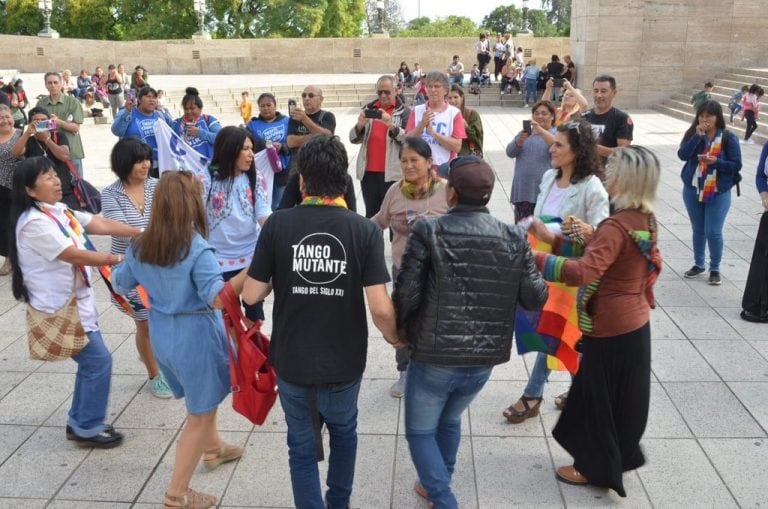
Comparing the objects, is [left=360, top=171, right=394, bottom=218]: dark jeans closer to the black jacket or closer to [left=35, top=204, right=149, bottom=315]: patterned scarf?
[left=35, top=204, right=149, bottom=315]: patterned scarf

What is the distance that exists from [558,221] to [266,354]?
1750mm

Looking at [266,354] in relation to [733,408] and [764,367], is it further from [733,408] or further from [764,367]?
[764,367]

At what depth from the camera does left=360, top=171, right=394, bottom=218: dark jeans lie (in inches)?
276

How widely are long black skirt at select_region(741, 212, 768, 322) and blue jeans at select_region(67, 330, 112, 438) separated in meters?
4.94

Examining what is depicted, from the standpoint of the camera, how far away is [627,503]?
145 inches

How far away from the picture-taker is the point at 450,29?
76062mm

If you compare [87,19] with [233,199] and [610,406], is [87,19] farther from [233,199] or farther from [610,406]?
[610,406]

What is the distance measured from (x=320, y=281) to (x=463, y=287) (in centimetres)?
58

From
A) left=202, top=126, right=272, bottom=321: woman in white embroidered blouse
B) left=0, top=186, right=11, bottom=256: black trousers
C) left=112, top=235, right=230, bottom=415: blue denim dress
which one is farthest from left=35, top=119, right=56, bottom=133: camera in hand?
left=112, top=235, right=230, bottom=415: blue denim dress

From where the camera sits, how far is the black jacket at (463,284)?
9.78 ft

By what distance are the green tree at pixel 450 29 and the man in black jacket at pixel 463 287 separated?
218 feet

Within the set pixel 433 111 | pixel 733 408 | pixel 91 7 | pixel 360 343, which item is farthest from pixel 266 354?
pixel 91 7

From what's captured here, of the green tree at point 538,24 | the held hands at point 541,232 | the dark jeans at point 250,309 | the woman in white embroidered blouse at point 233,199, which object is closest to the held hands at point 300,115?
the woman in white embroidered blouse at point 233,199

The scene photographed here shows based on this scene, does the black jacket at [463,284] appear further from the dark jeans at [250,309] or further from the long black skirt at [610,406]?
the dark jeans at [250,309]
